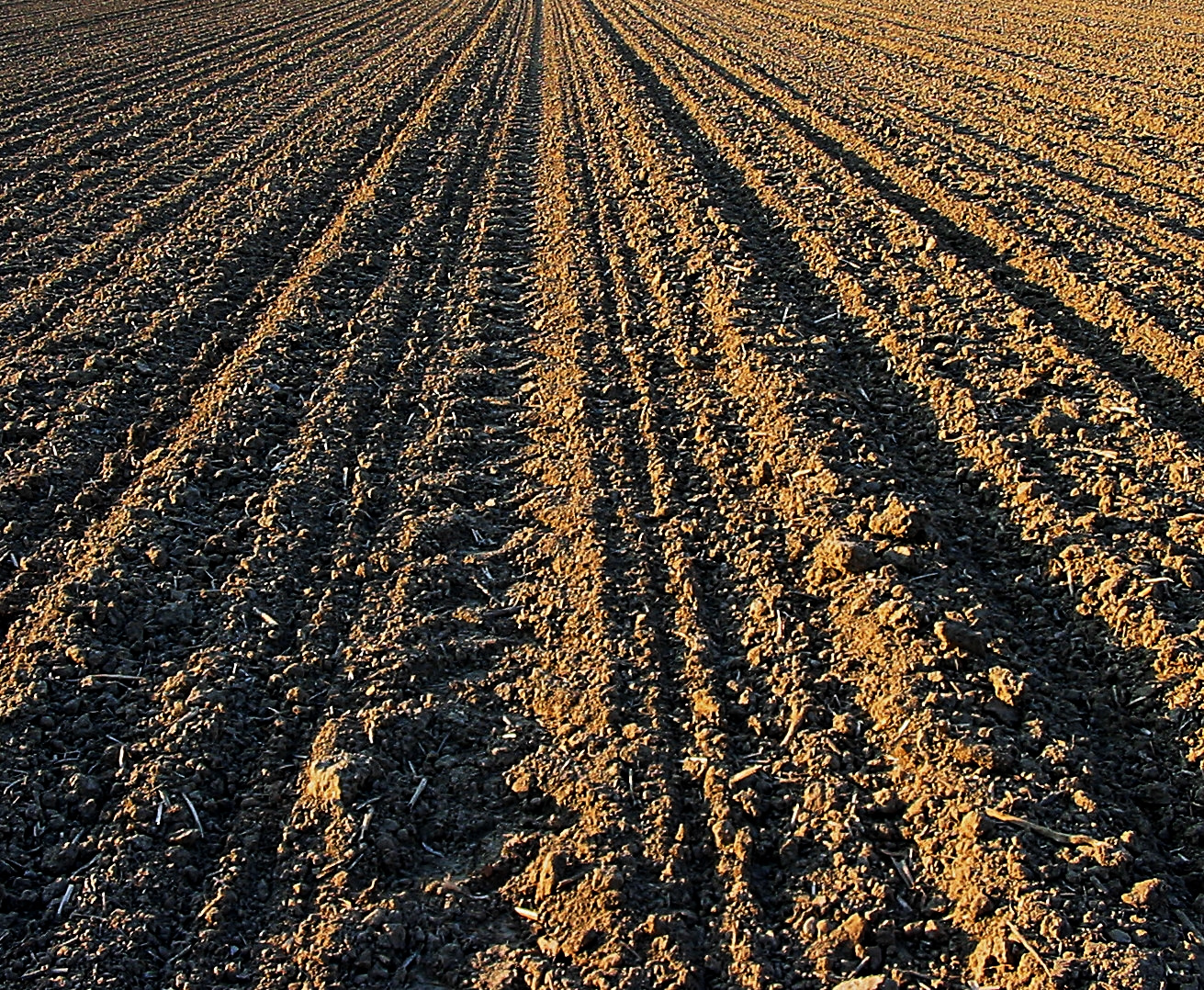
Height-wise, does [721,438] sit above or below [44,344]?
below

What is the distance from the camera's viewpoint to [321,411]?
6086 millimetres

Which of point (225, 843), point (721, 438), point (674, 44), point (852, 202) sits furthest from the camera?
point (674, 44)

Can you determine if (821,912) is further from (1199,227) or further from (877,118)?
(877,118)

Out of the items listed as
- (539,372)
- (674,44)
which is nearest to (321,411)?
(539,372)

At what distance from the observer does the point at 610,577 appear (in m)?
4.65

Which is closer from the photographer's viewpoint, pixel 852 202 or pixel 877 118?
pixel 852 202

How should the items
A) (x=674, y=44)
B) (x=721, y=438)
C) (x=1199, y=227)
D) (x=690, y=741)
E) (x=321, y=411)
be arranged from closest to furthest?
(x=690, y=741) → (x=721, y=438) → (x=321, y=411) → (x=1199, y=227) → (x=674, y=44)

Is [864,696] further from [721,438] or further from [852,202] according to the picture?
[852,202]

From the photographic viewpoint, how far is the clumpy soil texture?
10.6ft

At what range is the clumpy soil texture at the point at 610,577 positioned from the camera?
10.6 ft

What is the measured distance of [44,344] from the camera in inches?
269

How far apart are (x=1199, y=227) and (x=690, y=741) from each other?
6.75 m

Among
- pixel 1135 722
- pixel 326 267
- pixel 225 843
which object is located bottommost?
pixel 1135 722

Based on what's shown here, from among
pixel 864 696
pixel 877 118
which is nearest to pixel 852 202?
pixel 877 118
